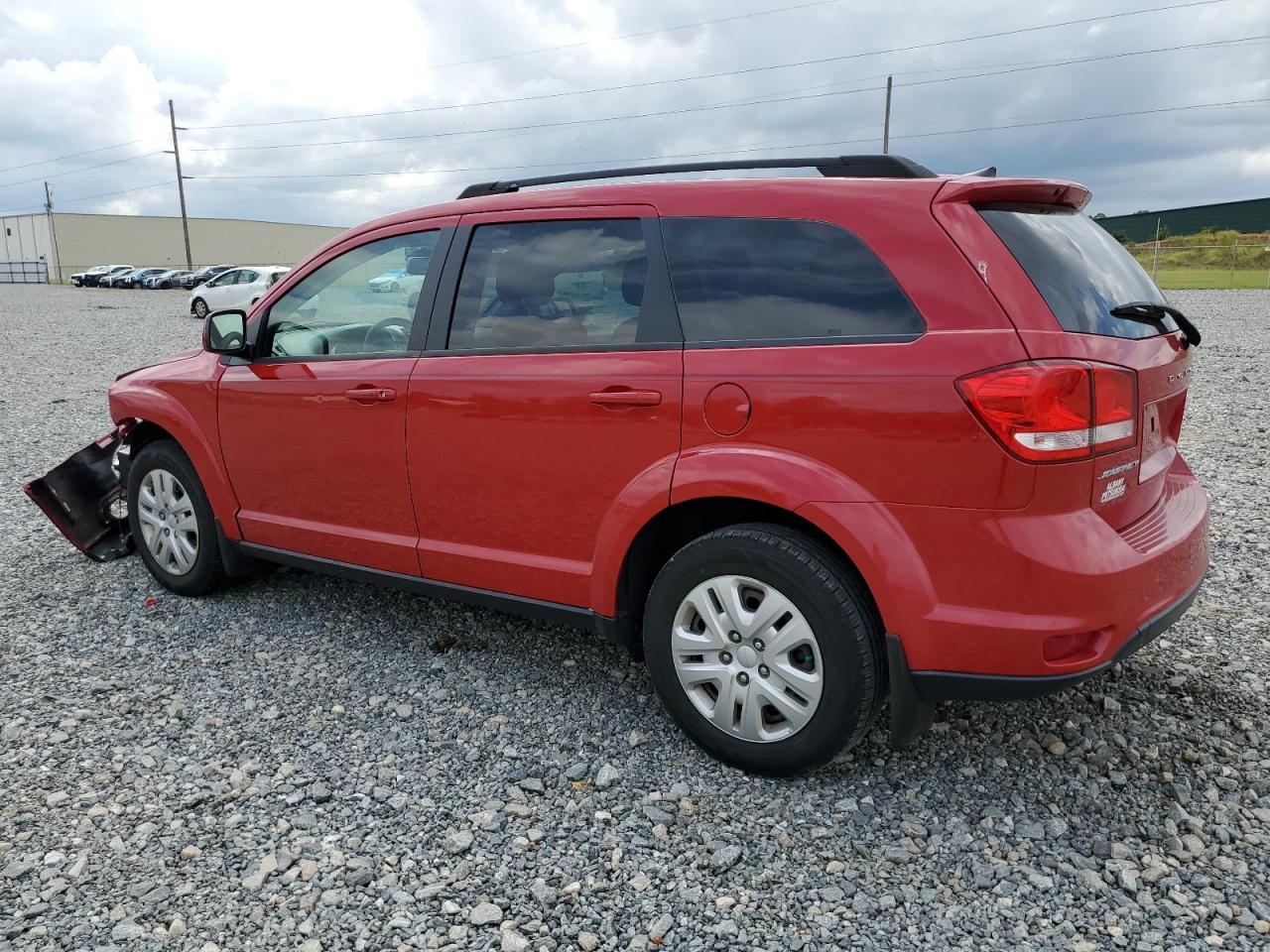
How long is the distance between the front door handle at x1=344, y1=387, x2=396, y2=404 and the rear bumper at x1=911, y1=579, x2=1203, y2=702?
7.07 ft

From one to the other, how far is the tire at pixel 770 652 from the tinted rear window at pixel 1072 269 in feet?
3.13

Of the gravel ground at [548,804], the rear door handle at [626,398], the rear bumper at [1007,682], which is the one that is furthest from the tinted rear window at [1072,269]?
the gravel ground at [548,804]

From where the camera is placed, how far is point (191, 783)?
124 inches

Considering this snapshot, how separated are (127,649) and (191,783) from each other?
A: 53.1 inches

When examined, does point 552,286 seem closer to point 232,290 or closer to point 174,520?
point 174,520

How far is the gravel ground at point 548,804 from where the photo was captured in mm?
2488

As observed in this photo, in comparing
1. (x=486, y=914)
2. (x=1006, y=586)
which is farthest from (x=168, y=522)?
(x=1006, y=586)

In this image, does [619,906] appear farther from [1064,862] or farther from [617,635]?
[1064,862]

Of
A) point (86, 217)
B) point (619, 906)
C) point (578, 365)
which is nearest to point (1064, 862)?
point (619, 906)

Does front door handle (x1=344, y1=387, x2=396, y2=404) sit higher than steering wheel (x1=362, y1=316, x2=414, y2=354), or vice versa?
steering wheel (x1=362, y1=316, x2=414, y2=354)

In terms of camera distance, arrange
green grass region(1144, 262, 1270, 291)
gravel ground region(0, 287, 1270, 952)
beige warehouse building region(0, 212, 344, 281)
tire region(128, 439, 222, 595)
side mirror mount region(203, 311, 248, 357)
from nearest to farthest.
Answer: gravel ground region(0, 287, 1270, 952)
side mirror mount region(203, 311, 248, 357)
tire region(128, 439, 222, 595)
green grass region(1144, 262, 1270, 291)
beige warehouse building region(0, 212, 344, 281)

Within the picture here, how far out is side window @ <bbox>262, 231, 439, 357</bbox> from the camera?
385 centimetres

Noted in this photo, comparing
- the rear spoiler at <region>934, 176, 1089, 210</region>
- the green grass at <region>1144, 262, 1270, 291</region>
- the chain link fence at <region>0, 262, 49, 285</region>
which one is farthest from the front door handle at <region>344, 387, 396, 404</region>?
the chain link fence at <region>0, 262, 49, 285</region>

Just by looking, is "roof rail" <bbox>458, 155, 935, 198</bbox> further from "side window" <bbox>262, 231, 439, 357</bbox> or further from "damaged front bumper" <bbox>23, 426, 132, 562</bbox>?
"damaged front bumper" <bbox>23, 426, 132, 562</bbox>
